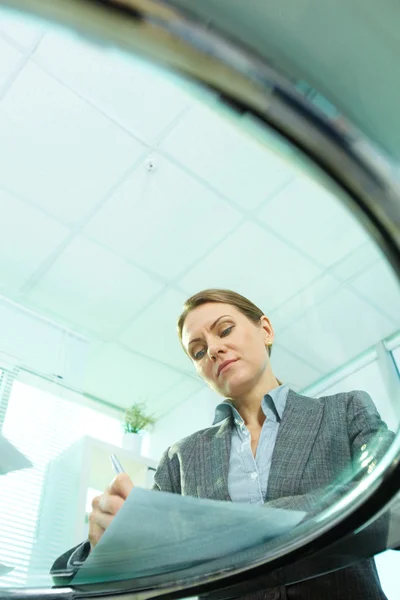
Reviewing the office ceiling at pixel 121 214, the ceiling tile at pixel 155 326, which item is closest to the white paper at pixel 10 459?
the office ceiling at pixel 121 214

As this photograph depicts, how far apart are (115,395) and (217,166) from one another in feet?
3.28

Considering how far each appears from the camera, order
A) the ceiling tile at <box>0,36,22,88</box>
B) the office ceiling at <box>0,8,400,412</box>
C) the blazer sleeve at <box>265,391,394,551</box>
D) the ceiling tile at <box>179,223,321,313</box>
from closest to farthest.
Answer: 1. the blazer sleeve at <box>265,391,394,551</box>
2. the ceiling tile at <box>0,36,22,88</box>
3. the office ceiling at <box>0,8,400,412</box>
4. the ceiling tile at <box>179,223,321,313</box>

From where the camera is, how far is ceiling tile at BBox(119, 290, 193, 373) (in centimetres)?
276

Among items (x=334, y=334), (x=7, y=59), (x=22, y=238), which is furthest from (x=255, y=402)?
(x=22, y=238)

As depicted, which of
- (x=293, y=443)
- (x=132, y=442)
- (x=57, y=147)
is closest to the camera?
(x=293, y=443)

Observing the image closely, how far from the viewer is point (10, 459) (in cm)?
44

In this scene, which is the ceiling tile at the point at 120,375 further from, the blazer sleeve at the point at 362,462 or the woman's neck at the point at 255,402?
the blazer sleeve at the point at 362,462

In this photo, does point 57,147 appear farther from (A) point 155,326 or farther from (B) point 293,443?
(B) point 293,443

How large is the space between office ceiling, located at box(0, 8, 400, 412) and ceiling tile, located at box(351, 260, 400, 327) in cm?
130

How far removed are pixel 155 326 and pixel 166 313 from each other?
0.10m

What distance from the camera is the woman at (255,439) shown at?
41cm

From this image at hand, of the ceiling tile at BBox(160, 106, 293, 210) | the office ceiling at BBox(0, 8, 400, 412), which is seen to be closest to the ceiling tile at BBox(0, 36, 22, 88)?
the office ceiling at BBox(0, 8, 400, 412)

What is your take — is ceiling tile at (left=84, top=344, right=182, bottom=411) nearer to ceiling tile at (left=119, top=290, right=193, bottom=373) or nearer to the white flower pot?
ceiling tile at (left=119, top=290, right=193, bottom=373)

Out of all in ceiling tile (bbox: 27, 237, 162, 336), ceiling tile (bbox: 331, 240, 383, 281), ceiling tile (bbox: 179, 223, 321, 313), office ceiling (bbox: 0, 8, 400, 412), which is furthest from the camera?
ceiling tile (bbox: 27, 237, 162, 336)
